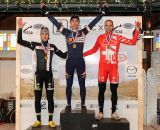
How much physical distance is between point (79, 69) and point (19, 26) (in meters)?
1.30

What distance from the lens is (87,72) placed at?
215 inches

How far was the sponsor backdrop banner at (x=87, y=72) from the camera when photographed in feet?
17.9

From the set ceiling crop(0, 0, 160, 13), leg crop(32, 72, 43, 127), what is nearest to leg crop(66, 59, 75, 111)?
leg crop(32, 72, 43, 127)

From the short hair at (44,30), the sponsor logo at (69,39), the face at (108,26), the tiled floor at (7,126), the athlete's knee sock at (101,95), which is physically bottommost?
the tiled floor at (7,126)

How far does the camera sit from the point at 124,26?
5465 millimetres

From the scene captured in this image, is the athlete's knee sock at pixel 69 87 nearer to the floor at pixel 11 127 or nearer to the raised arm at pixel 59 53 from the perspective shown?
the raised arm at pixel 59 53

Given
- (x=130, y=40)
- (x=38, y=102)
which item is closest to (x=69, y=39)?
(x=130, y=40)

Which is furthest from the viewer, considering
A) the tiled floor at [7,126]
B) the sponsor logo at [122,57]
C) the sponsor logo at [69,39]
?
the tiled floor at [7,126]

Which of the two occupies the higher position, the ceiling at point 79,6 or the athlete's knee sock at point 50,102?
the ceiling at point 79,6

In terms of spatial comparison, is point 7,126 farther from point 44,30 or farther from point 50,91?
point 44,30

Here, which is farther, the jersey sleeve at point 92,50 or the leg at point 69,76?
the jersey sleeve at point 92,50

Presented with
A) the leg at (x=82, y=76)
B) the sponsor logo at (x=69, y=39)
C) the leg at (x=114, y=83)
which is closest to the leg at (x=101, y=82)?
the leg at (x=114, y=83)

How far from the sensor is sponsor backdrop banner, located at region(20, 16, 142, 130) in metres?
5.44

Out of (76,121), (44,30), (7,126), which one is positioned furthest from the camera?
(7,126)
